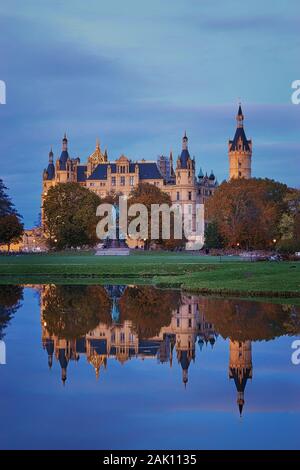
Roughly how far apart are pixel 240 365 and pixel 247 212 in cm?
7404

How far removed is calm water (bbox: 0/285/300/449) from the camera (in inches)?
430

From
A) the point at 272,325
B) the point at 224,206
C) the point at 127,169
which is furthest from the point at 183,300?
the point at 127,169

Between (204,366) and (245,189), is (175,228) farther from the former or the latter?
(204,366)

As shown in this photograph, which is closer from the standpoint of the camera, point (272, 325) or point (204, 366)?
point (204, 366)

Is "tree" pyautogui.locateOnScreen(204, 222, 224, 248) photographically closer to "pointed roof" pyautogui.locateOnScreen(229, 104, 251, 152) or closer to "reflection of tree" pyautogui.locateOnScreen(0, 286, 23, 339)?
"reflection of tree" pyautogui.locateOnScreen(0, 286, 23, 339)

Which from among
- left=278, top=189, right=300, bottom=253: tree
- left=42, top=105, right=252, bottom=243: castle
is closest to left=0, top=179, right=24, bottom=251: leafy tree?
left=278, top=189, right=300, bottom=253: tree

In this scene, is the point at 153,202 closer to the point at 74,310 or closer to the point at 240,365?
the point at 74,310

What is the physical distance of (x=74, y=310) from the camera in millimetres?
26719

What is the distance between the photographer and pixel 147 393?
13.3 metres

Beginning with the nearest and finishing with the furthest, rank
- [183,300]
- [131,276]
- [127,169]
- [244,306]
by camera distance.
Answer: [244,306] < [183,300] < [131,276] < [127,169]

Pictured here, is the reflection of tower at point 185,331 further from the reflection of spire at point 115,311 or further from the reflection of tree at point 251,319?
the reflection of spire at point 115,311

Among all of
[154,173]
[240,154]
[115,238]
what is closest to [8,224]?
[115,238]
